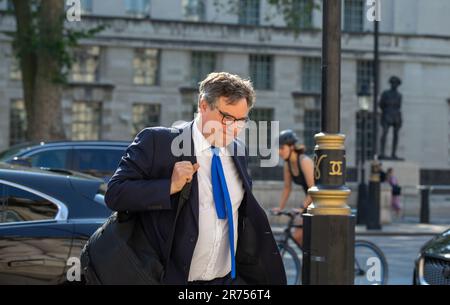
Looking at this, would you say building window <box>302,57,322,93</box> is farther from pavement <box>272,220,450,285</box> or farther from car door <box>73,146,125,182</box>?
car door <box>73,146,125,182</box>

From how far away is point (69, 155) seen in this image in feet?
41.8

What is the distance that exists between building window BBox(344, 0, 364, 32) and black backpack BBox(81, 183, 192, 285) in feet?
152

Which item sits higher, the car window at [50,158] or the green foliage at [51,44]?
the green foliage at [51,44]

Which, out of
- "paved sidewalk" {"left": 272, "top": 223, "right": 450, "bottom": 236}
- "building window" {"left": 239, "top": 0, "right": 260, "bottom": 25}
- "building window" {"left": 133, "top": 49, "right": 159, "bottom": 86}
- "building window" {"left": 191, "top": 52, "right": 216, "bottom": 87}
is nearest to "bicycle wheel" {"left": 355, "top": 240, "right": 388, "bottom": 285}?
"paved sidewalk" {"left": 272, "top": 223, "right": 450, "bottom": 236}

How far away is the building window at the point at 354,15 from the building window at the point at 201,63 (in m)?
7.75

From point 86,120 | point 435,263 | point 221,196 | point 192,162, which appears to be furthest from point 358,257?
point 86,120

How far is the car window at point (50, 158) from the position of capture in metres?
12.8

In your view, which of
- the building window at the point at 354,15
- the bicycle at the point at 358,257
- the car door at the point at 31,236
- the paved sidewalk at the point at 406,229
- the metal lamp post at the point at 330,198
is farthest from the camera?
the building window at the point at 354,15

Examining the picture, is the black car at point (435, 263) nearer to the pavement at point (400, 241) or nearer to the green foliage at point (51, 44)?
the pavement at point (400, 241)

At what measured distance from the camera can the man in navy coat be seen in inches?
166

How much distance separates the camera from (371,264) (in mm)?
10625

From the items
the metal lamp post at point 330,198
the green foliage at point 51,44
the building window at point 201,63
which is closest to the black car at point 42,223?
the metal lamp post at point 330,198
